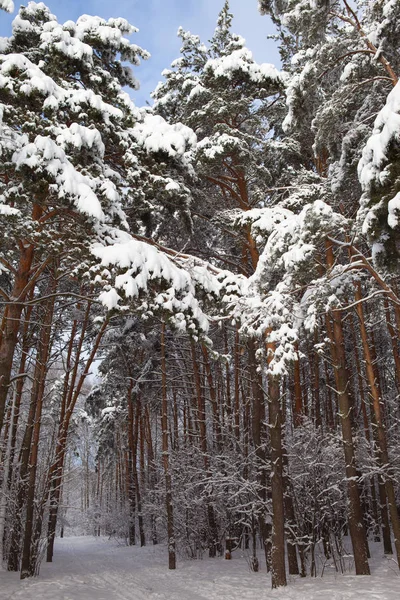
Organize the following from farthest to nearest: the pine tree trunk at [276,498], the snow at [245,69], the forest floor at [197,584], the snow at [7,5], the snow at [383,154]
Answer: the snow at [245,69]
the pine tree trunk at [276,498]
the forest floor at [197,584]
the snow at [7,5]
the snow at [383,154]

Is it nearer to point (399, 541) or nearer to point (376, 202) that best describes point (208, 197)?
point (376, 202)

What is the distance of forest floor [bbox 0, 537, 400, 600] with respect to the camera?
8.33 m

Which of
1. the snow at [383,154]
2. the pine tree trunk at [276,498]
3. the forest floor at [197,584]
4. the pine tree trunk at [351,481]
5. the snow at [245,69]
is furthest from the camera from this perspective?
the snow at [245,69]

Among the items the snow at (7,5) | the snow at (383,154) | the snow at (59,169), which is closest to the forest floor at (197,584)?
the snow at (383,154)

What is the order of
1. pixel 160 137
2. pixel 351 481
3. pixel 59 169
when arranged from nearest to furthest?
1. pixel 59 169
2. pixel 160 137
3. pixel 351 481

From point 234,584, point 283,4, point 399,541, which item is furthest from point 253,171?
point 234,584

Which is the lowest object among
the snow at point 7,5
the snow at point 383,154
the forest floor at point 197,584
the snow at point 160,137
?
the forest floor at point 197,584

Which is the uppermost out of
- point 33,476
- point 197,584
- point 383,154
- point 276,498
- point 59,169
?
point 59,169

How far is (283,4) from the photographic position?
9.66 m

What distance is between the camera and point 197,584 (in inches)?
427

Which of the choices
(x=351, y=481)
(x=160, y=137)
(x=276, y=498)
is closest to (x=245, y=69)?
(x=160, y=137)

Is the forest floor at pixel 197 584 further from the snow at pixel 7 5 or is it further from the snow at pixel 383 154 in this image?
the snow at pixel 7 5

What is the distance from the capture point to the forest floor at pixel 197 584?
27.3 ft

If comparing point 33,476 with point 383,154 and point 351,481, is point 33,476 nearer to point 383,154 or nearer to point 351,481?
point 351,481
